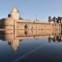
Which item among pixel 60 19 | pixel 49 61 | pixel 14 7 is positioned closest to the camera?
pixel 49 61

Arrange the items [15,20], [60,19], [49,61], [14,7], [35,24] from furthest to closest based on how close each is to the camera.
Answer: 1. [60,19]
2. [35,24]
3. [14,7]
4. [15,20]
5. [49,61]

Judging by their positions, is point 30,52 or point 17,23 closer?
point 30,52

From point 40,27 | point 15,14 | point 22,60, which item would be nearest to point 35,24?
point 40,27

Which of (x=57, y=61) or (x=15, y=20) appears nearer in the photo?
(x=57, y=61)

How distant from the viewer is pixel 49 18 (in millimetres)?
150250

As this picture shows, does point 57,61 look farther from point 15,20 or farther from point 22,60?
point 15,20

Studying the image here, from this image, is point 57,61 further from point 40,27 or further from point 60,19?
point 60,19

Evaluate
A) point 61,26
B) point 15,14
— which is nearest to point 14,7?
point 15,14

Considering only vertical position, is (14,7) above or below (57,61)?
above

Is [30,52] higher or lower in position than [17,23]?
lower

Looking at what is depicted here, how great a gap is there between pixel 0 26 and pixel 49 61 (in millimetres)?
108938

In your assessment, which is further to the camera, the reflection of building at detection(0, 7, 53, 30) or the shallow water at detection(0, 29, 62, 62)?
the reflection of building at detection(0, 7, 53, 30)

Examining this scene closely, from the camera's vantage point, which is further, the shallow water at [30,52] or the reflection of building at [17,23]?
the reflection of building at [17,23]

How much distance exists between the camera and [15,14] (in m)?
122
